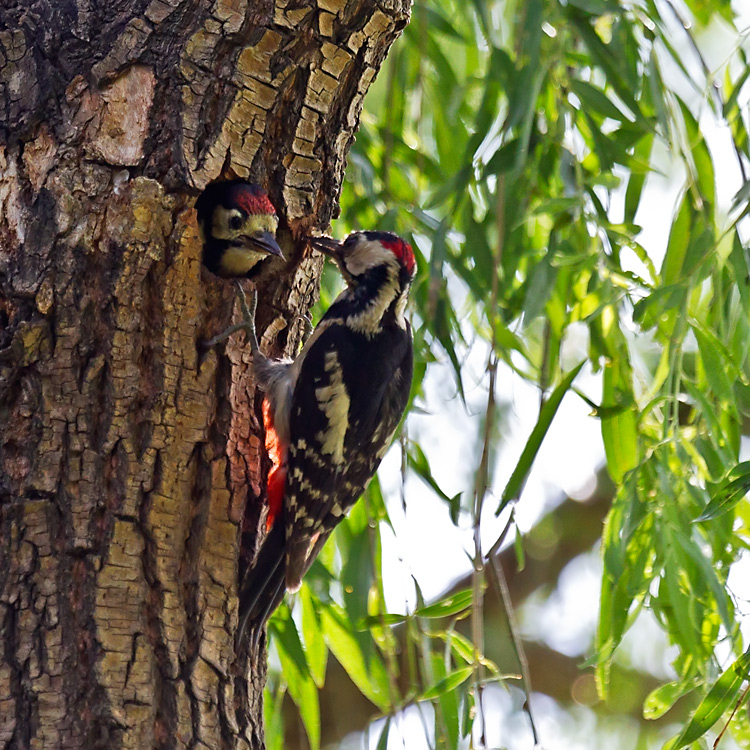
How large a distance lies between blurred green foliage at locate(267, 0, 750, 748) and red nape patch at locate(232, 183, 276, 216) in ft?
1.23

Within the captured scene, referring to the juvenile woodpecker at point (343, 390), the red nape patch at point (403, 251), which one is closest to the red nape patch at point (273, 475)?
the juvenile woodpecker at point (343, 390)

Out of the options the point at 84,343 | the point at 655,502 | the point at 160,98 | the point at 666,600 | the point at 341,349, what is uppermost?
the point at 160,98

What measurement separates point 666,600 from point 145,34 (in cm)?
149

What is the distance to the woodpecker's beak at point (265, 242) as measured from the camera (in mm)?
2100

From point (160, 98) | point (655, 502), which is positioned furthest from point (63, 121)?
point (655, 502)

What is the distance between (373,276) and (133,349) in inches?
33.9

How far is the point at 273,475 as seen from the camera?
2.34 metres

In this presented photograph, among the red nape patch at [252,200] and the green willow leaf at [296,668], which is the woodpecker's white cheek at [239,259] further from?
the green willow leaf at [296,668]

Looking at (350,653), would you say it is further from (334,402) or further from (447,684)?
(334,402)

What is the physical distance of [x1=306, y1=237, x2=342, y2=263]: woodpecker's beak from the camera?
2240mm

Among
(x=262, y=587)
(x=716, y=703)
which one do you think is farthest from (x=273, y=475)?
(x=716, y=703)

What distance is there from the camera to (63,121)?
1.88m

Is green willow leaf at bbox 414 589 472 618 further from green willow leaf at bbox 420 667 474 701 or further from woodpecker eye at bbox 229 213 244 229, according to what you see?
woodpecker eye at bbox 229 213 244 229

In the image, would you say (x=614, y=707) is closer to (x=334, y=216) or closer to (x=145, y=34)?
(x=334, y=216)
